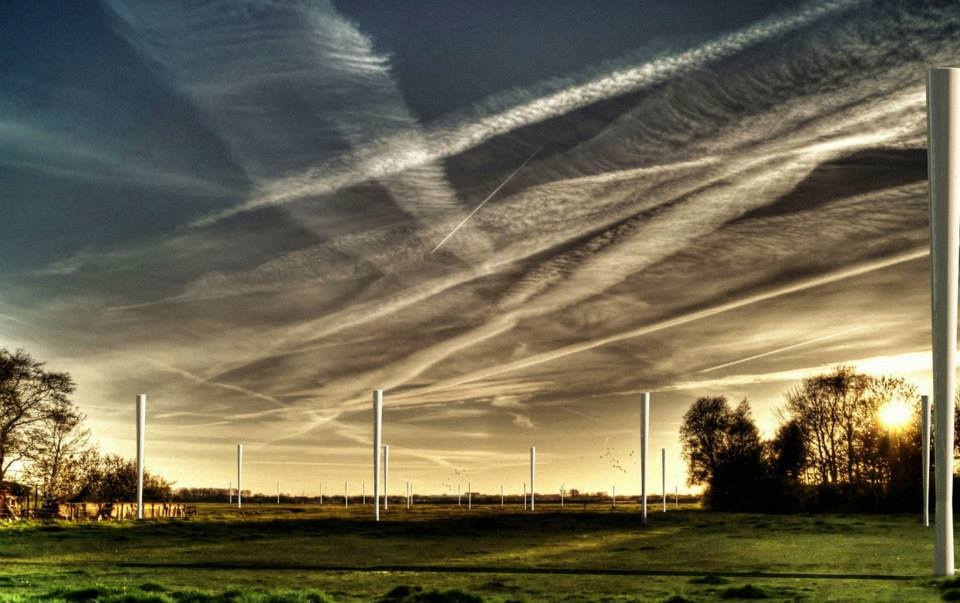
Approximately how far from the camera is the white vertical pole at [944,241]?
21828mm

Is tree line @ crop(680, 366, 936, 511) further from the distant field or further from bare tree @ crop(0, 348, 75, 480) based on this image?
bare tree @ crop(0, 348, 75, 480)

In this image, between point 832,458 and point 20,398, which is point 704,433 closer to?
point 832,458

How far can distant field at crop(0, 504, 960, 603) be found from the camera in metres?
22.4

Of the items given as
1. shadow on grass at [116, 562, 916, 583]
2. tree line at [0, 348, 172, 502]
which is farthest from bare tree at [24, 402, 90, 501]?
shadow on grass at [116, 562, 916, 583]

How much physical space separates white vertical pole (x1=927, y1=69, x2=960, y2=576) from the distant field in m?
3.62

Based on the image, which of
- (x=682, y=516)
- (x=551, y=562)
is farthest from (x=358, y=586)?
(x=682, y=516)

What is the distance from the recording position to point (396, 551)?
131 ft

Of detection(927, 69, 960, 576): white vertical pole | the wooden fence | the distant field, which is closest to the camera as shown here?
detection(927, 69, 960, 576): white vertical pole

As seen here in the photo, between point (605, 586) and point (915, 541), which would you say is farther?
point (915, 541)

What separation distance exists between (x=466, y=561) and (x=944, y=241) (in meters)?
20.4

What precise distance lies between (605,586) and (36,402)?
2475 inches

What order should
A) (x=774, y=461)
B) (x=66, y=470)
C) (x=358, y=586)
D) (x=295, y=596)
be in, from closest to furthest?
(x=295, y=596), (x=358, y=586), (x=66, y=470), (x=774, y=461)

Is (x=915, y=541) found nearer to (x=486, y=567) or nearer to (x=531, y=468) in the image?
(x=486, y=567)

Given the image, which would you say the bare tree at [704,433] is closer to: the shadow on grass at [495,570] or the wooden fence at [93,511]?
the wooden fence at [93,511]
